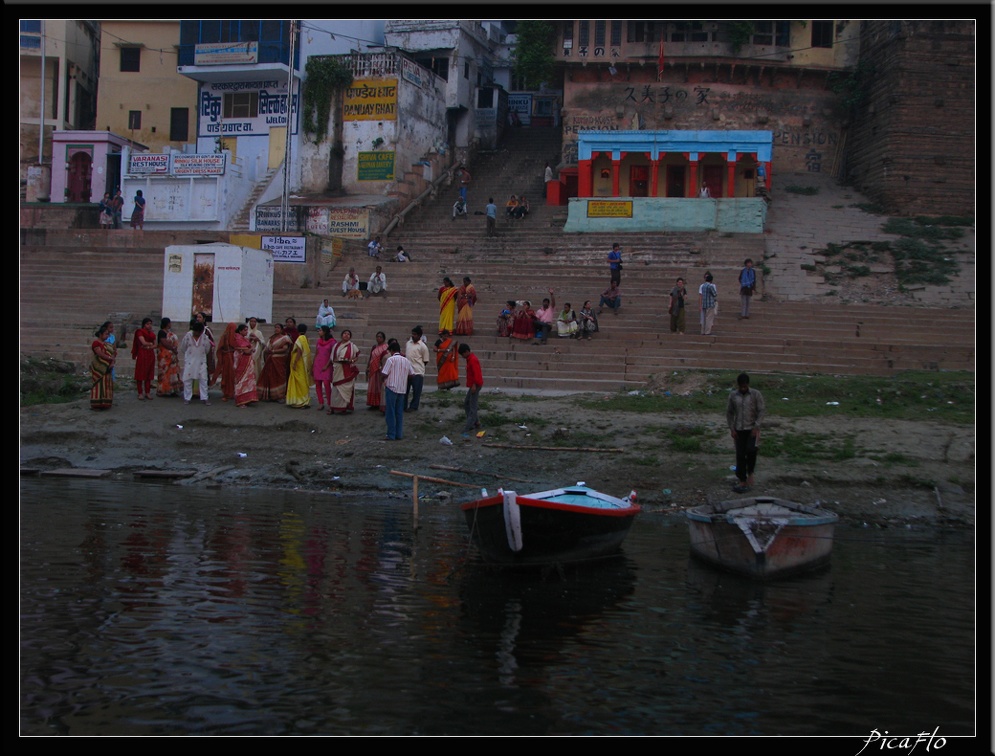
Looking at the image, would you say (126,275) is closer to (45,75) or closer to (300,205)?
(300,205)

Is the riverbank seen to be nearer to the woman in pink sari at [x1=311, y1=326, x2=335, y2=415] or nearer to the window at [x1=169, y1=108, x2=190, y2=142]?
the woman in pink sari at [x1=311, y1=326, x2=335, y2=415]

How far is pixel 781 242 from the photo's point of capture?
28.7 metres

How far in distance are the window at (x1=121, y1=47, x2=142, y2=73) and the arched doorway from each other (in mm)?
4905

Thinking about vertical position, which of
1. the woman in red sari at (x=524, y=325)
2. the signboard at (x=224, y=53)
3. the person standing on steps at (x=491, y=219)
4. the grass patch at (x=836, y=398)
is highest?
the signboard at (x=224, y=53)

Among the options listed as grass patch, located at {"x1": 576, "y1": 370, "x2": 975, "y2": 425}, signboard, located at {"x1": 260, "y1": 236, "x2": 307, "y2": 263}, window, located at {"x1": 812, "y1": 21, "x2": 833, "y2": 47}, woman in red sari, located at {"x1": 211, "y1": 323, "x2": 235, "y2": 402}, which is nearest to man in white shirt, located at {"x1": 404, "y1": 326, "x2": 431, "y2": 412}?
grass patch, located at {"x1": 576, "y1": 370, "x2": 975, "y2": 425}

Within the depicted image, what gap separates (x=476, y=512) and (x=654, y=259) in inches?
766

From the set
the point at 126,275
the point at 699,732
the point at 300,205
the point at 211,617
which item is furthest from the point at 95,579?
the point at 300,205

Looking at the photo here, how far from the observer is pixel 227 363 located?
17.7 meters

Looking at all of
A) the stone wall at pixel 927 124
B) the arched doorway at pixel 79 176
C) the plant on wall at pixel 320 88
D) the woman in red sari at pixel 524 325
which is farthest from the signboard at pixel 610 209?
the arched doorway at pixel 79 176

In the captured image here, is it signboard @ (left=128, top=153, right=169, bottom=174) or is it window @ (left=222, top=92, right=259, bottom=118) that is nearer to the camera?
signboard @ (left=128, top=153, right=169, bottom=174)

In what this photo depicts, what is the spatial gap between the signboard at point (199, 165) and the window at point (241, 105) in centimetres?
382

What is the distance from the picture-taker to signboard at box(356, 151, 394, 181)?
36.7m

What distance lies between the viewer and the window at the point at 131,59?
4191cm

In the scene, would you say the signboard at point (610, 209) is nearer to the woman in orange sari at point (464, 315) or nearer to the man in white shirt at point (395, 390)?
the woman in orange sari at point (464, 315)
